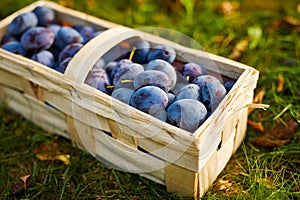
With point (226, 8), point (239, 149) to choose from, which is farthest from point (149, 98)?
point (226, 8)

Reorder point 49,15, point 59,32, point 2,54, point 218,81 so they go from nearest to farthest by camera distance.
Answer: point 218,81, point 2,54, point 59,32, point 49,15

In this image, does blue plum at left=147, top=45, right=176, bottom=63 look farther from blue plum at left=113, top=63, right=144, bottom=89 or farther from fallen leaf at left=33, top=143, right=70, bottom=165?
fallen leaf at left=33, top=143, right=70, bottom=165

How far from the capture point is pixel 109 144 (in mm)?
1592

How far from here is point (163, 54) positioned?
1687 millimetres

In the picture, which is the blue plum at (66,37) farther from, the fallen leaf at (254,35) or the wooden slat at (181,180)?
the fallen leaf at (254,35)

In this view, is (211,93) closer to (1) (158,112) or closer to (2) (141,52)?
(1) (158,112)

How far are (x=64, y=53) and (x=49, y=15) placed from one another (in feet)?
0.95

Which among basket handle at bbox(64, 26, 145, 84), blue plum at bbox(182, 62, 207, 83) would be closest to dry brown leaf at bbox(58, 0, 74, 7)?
basket handle at bbox(64, 26, 145, 84)

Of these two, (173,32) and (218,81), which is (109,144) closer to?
(218,81)

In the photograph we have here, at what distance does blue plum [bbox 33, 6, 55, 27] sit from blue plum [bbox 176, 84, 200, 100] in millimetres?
749

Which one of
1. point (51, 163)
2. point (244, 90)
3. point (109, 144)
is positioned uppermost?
point (244, 90)

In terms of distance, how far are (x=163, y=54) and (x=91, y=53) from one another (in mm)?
262

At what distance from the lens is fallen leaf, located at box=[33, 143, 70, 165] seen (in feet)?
5.74

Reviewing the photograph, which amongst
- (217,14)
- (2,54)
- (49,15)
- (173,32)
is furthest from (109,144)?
(217,14)
